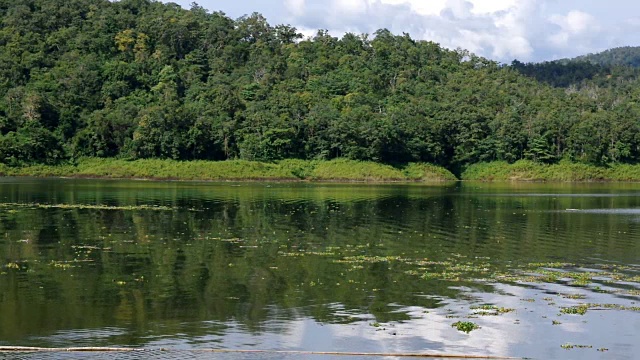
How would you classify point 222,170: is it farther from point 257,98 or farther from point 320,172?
point 257,98

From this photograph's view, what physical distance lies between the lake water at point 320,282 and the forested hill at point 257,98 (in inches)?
2770

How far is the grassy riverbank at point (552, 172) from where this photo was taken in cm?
12875

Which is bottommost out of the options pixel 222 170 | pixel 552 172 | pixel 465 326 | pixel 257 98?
pixel 465 326

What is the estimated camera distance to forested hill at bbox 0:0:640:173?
397 feet

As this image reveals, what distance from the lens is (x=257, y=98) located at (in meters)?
141

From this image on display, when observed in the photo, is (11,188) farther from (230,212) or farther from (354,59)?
(354,59)

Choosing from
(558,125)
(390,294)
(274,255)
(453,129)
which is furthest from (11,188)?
(558,125)

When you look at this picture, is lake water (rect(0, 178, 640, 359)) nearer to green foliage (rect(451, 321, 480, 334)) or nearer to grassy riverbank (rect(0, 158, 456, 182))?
green foliage (rect(451, 321, 480, 334))

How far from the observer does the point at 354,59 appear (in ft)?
547

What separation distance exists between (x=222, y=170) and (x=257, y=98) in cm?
2852

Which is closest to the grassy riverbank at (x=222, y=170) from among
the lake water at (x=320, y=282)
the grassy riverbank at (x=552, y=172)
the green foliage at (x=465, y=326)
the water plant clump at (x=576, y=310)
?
the grassy riverbank at (x=552, y=172)

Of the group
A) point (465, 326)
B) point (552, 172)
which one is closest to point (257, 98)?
point (552, 172)

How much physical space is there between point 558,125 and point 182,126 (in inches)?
2579

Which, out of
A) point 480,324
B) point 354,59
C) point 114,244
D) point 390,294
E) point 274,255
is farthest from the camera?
point 354,59
